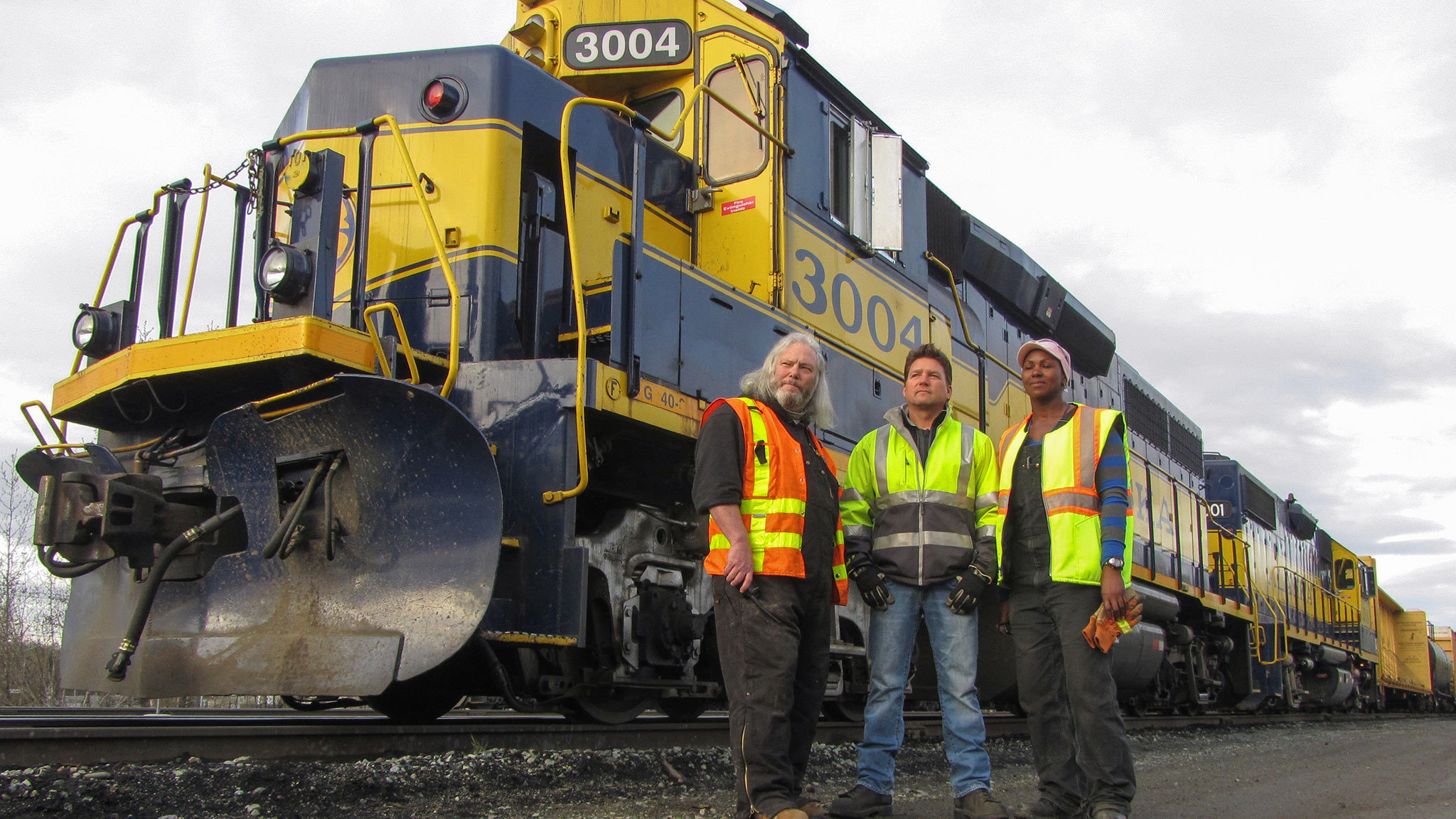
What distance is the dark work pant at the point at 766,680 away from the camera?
2723 mm

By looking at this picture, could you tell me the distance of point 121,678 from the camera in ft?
11.8

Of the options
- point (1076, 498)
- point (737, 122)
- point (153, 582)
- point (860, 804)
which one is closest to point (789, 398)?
point (1076, 498)

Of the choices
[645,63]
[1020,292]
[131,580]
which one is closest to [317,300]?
[131,580]

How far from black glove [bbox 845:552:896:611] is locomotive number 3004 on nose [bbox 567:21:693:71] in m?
3.15

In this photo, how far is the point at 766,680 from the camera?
2.79 metres

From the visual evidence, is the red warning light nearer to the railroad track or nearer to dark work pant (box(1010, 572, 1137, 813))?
the railroad track

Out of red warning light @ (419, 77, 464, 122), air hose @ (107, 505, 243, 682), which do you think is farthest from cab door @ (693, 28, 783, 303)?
air hose @ (107, 505, 243, 682)

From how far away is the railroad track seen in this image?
3096mm

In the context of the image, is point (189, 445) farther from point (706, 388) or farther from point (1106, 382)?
point (1106, 382)

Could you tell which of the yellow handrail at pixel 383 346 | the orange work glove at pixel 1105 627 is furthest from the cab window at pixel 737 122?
the orange work glove at pixel 1105 627

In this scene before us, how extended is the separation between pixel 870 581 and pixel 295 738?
6.49ft

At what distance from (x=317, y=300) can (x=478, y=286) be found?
66cm

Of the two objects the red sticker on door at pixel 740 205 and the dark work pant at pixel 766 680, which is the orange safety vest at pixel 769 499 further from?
the red sticker on door at pixel 740 205

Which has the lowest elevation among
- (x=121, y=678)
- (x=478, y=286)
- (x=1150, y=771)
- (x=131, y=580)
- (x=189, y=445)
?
(x=1150, y=771)
